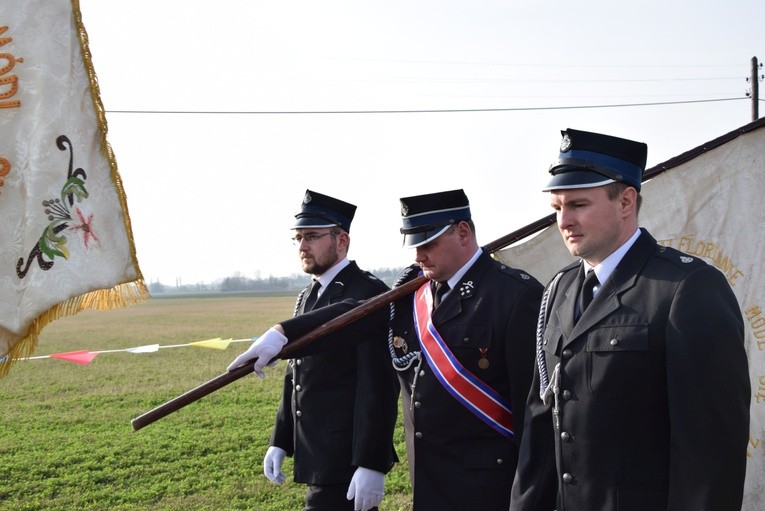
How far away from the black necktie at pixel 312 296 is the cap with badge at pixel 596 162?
2.33m

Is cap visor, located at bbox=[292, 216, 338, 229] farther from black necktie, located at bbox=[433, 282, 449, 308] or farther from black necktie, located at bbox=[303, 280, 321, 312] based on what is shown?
black necktie, located at bbox=[433, 282, 449, 308]

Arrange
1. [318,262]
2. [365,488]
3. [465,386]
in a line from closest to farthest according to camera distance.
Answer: [465,386] → [365,488] → [318,262]

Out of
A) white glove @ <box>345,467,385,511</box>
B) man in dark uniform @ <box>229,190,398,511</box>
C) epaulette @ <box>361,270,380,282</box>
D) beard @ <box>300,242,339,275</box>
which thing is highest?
beard @ <box>300,242,339,275</box>

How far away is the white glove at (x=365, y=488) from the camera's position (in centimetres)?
419

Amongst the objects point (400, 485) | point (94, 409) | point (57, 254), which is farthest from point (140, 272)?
point (94, 409)

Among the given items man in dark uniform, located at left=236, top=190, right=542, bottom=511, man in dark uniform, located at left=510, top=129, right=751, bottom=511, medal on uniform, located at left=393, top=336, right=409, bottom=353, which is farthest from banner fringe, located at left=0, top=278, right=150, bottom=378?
man in dark uniform, located at left=510, top=129, right=751, bottom=511

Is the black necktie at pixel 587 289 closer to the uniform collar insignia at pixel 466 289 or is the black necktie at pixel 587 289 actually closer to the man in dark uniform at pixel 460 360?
the man in dark uniform at pixel 460 360

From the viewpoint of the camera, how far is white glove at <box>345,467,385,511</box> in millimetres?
4191

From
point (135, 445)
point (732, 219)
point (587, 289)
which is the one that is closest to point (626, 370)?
point (587, 289)

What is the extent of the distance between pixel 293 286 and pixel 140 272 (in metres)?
113

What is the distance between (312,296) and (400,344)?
46.4 inches

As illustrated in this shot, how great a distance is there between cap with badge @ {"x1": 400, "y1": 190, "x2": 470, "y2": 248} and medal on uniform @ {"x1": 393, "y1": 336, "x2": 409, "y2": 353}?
1.49 feet

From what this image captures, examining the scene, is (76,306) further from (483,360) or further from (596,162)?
(596,162)

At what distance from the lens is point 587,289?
2.87 m
